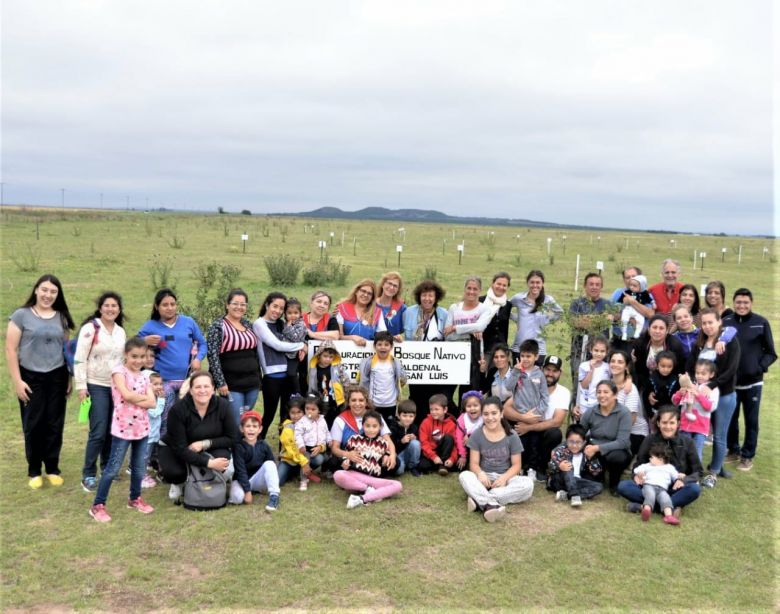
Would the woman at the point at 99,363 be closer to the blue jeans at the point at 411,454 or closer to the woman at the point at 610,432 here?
the blue jeans at the point at 411,454

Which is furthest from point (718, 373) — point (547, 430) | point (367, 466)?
point (367, 466)

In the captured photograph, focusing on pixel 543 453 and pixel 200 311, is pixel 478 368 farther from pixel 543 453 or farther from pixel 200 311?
pixel 200 311

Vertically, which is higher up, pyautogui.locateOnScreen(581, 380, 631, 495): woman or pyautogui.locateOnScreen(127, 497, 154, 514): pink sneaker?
pyautogui.locateOnScreen(581, 380, 631, 495): woman

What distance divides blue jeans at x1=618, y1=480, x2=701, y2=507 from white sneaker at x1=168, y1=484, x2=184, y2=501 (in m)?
4.12

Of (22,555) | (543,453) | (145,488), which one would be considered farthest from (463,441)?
(22,555)

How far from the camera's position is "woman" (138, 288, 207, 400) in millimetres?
6258

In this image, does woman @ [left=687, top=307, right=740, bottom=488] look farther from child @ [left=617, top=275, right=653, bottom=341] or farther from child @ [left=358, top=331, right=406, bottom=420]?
child @ [left=358, top=331, right=406, bottom=420]

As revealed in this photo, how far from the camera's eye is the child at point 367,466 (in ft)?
20.1

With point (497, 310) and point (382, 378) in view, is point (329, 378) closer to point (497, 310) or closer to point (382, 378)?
point (382, 378)

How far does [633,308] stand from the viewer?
7883 millimetres

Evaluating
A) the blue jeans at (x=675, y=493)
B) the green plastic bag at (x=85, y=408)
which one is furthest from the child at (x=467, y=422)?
the green plastic bag at (x=85, y=408)

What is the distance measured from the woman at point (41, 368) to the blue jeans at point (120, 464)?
95 centimetres

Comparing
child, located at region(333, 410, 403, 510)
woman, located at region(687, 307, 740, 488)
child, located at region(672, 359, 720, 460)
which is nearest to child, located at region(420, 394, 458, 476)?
child, located at region(333, 410, 403, 510)

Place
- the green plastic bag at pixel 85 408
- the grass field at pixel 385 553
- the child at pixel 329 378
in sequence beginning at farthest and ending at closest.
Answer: the child at pixel 329 378 → the green plastic bag at pixel 85 408 → the grass field at pixel 385 553
